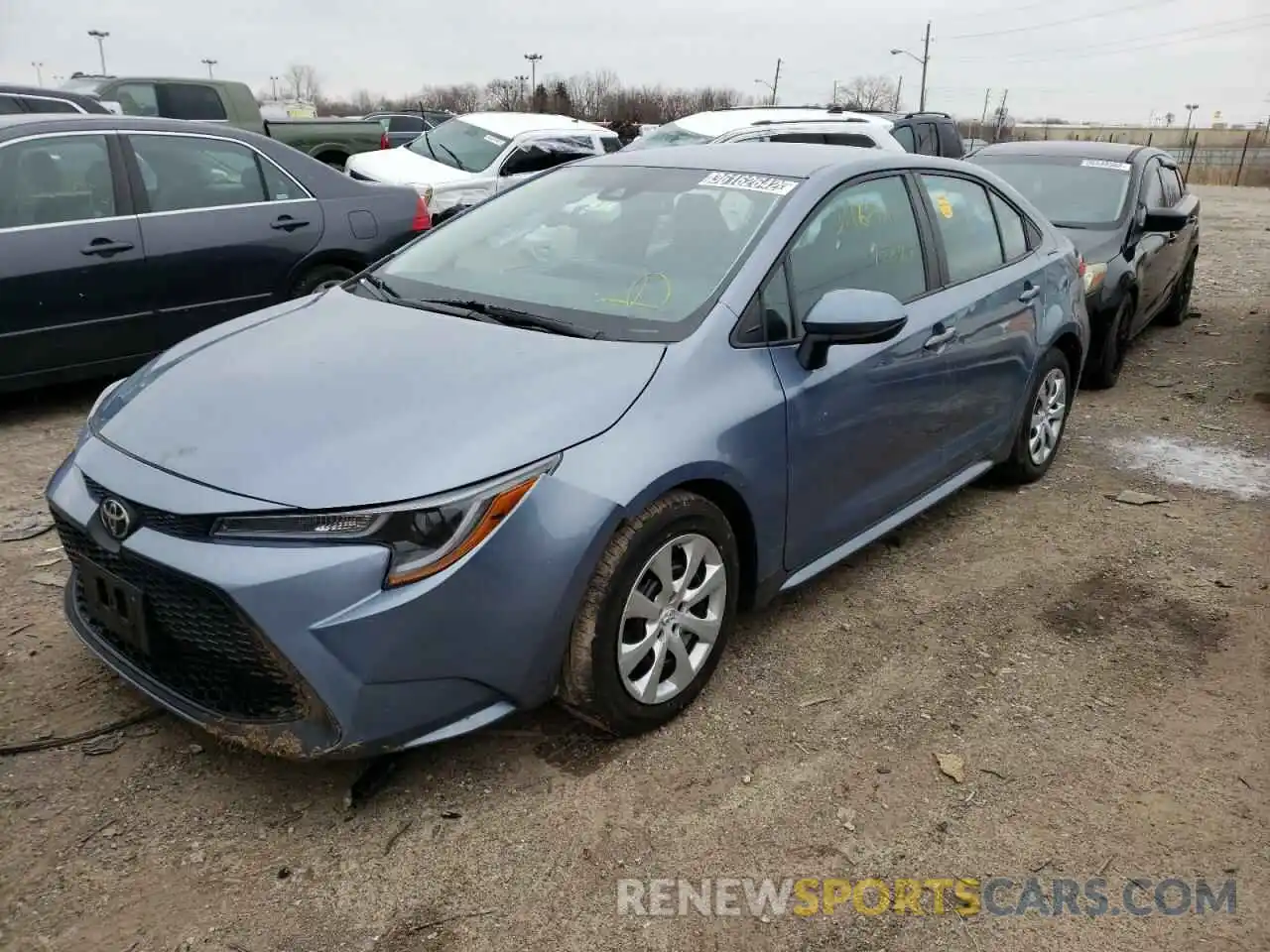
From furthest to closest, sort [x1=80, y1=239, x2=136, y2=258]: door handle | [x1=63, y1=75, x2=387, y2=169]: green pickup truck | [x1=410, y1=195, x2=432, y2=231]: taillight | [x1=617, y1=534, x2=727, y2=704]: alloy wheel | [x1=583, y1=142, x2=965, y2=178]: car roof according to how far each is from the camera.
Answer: [x1=63, y1=75, x2=387, y2=169]: green pickup truck → [x1=410, y1=195, x2=432, y2=231]: taillight → [x1=80, y1=239, x2=136, y2=258]: door handle → [x1=583, y1=142, x2=965, y2=178]: car roof → [x1=617, y1=534, x2=727, y2=704]: alloy wheel

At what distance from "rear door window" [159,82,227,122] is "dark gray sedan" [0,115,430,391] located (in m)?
8.35

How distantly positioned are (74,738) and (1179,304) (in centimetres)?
918

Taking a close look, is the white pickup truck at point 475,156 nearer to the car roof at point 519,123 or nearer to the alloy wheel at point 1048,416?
the car roof at point 519,123

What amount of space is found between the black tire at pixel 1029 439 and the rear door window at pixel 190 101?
11973 mm

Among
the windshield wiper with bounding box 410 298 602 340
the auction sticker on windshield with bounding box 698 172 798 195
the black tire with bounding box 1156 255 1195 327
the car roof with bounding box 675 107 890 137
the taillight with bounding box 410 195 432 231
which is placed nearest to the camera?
the windshield wiper with bounding box 410 298 602 340

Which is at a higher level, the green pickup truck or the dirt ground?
the green pickup truck

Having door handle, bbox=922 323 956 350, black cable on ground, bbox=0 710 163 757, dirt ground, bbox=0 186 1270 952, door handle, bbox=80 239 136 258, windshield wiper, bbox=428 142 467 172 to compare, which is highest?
windshield wiper, bbox=428 142 467 172

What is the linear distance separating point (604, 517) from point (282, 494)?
2.49 feet

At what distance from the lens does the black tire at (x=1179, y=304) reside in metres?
8.69

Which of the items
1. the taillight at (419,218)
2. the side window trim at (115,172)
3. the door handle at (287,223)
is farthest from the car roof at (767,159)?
the taillight at (419,218)

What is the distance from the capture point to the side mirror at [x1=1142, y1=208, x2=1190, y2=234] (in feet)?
22.2

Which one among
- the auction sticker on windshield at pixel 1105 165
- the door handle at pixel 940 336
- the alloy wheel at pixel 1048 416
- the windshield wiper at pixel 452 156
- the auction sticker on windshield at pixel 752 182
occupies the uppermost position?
the auction sticker on windshield at pixel 752 182

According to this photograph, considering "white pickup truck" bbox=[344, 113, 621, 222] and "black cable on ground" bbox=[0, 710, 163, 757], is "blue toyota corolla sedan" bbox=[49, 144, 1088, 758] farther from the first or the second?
"white pickup truck" bbox=[344, 113, 621, 222]

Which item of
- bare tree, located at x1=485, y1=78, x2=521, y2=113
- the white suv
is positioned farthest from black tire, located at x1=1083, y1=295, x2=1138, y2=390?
bare tree, located at x1=485, y1=78, x2=521, y2=113
